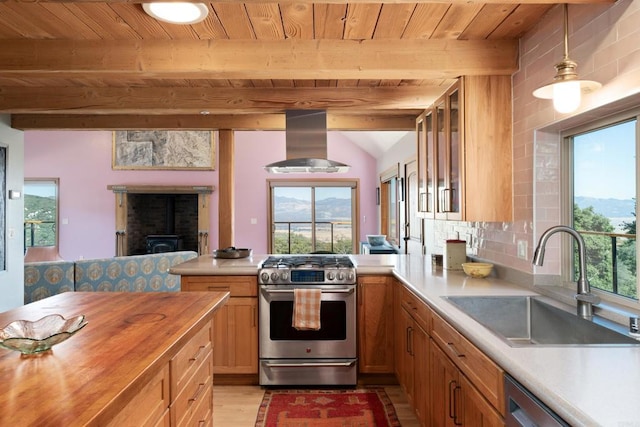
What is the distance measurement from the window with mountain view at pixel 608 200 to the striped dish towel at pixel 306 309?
164 cm

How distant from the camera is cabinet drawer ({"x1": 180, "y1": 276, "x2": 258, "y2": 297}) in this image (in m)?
3.07

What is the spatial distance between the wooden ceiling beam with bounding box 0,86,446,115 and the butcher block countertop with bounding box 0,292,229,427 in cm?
208

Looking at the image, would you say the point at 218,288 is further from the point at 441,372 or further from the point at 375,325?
the point at 441,372

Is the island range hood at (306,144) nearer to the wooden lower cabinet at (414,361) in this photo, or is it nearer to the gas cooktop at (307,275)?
the gas cooktop at (307,275)

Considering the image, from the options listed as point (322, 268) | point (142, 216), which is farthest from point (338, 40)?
point (142, 216)

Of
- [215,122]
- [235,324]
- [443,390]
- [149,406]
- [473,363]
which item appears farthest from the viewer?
[215,122]

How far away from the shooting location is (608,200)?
6.15ft

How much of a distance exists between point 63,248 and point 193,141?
343cm

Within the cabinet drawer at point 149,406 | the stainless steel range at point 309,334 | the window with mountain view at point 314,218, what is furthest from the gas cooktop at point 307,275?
the window with mountain view at point 314,218

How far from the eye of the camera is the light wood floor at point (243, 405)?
8.44ft

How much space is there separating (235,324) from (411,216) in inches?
122

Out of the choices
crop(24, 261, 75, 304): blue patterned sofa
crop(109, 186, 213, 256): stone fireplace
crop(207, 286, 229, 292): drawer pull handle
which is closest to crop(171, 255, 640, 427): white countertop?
crop(207, 286, 229, 292): drawer pull handle

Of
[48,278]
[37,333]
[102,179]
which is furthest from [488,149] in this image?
[102,179]

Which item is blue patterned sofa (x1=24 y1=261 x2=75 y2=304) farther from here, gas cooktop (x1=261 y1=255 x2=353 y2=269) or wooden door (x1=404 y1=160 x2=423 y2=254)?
wooden door (x1=404 y1=160 x2=423 y2=254)
